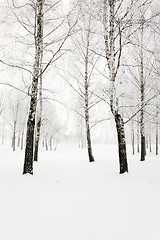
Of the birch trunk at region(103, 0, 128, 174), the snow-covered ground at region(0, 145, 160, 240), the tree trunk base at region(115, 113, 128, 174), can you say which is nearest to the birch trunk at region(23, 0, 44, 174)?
the snow-covered ground at region(0, 145, 160, 240)

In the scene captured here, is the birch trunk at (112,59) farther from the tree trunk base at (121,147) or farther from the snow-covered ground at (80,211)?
the snow-covered ground at (80,211)

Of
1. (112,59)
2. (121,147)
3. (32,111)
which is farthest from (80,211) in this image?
(112,59)

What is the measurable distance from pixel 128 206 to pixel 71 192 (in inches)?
60.9

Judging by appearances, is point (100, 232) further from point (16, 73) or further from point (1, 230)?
point (16, 73)

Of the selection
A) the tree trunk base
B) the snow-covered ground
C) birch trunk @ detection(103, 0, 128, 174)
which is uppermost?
birch trunk @ detection(103, 0, 128, 174)

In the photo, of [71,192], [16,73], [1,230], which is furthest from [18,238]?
[16,73]

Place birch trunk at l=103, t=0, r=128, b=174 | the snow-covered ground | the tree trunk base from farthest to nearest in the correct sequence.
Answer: the tree trunk base < birch trunk at l=103, t=0, r=128, b=174 < the snow-covered ground

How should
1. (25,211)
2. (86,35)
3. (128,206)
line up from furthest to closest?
(86,35)
(128,206)
(25,211)

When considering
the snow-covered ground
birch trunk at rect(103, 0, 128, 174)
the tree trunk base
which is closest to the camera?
the snow-covered ground

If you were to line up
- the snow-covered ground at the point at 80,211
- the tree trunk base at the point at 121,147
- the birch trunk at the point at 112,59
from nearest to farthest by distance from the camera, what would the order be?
the snow-covered ground at the point at 80,211 < the birch trunk at the point at 112,59 < the tree trunk base at the point at 121,147

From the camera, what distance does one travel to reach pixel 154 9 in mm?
8023

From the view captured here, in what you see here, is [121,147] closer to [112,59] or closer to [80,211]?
[112,59]

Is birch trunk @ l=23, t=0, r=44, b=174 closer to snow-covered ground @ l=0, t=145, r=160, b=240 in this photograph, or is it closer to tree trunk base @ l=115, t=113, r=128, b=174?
snow-covered ground @ l=0, t=145, r=160, b=240

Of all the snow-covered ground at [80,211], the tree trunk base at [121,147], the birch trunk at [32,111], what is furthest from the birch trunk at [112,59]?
the birch trunk at [32,111]
